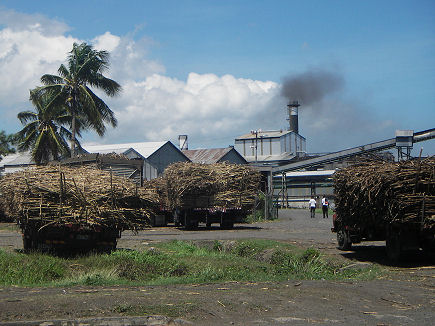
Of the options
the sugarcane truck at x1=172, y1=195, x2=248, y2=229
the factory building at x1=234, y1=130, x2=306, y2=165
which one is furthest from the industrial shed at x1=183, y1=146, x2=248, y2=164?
the sugarcane truck at x1=172, y1=195, x2=248, y2=229

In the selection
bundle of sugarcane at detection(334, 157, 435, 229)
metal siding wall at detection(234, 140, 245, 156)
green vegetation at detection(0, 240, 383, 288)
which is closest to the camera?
green vegetation at detection(0, 240, 383, 288)

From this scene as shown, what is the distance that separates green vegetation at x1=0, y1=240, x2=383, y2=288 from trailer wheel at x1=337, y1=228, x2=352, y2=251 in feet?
5.80

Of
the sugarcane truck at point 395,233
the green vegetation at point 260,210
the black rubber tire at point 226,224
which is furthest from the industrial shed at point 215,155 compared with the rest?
Result: the sugarcane truck at point 395,233

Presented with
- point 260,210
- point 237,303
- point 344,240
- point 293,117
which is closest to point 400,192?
point 344,240

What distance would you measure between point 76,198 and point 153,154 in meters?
37.3

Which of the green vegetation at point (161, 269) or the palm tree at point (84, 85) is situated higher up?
the palm tree at point (84, 85)

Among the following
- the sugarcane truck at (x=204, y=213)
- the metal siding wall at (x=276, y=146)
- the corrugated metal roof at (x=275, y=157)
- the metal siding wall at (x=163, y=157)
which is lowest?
the sugarcane truck at (x=204, y=213)

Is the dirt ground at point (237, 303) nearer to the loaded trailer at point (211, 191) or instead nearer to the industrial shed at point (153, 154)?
the loaded trailer at point (211, 191)

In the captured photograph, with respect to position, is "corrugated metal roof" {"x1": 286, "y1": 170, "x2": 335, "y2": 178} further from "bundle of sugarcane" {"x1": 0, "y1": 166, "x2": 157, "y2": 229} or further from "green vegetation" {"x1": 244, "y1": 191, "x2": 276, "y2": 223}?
"bundle of sugarcane" {"x1": 0, "y1": 166, "x2": 157, "y2": 229}

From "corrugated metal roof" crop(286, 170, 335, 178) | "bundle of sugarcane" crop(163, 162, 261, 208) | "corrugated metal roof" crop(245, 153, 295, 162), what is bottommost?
"bundle of sugarcane" crop(163, 162, 261, 208)

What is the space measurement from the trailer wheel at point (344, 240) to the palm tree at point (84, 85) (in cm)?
2216

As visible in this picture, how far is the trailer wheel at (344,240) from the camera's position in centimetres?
1656

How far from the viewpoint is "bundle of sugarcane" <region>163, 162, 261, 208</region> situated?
27234 mm

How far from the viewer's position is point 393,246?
14.2 metres
